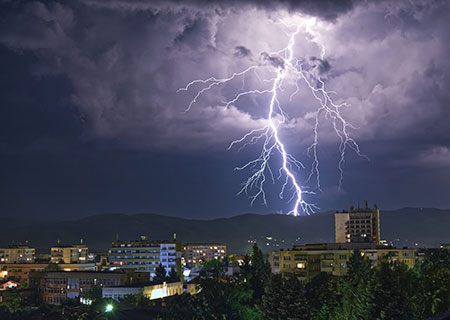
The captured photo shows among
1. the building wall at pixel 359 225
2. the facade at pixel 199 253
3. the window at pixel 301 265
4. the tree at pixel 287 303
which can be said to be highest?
the building wall at pixel 359 225

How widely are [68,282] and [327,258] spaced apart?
36.4 m

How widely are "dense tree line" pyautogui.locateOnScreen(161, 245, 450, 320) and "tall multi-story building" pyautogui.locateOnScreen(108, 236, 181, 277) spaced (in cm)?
5301

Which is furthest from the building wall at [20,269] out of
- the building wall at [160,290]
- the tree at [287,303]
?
the tree at [287,303]

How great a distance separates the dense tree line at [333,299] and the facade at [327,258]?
17.6m

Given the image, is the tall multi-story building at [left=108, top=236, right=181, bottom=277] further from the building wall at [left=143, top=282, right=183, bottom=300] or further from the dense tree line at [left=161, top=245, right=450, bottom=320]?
the dense tree line at [left=161, top=245, right=450, bottom=320]

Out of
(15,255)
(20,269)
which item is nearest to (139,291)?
(20,269)

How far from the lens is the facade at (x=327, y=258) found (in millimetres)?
70500

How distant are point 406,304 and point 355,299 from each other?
4.81m

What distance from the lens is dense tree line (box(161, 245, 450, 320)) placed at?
103 ft

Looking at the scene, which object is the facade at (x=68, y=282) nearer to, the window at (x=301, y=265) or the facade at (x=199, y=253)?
the window at (x=301, y=265)

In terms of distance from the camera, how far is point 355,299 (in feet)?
114

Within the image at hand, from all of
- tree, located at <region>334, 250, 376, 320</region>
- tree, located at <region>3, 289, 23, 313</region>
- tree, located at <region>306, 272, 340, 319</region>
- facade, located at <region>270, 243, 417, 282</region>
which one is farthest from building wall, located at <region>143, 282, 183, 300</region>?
tree, located at <region>334, 250, 376, 320</region>

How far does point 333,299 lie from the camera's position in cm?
4216

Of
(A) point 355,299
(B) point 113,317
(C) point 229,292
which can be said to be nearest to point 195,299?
(C) point 229,292
